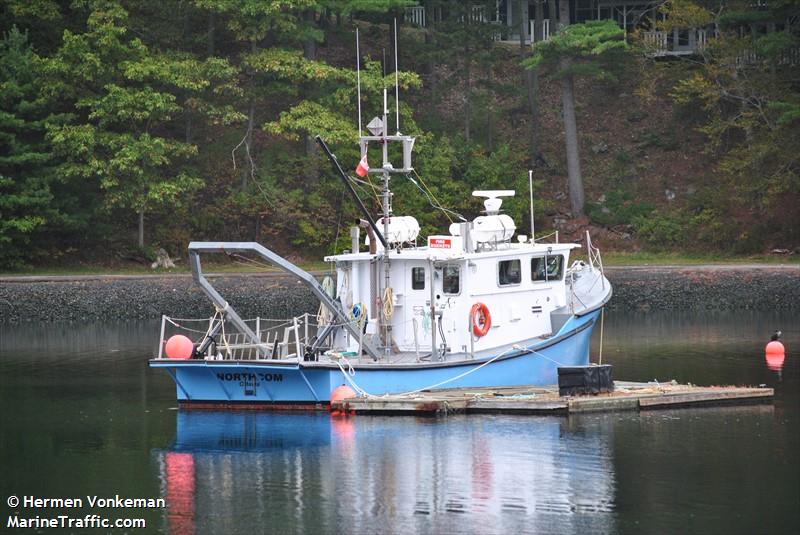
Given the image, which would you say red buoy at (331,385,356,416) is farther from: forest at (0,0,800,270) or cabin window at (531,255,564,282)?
forest at (0,0,800,270)

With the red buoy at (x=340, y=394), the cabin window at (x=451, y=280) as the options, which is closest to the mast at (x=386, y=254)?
the cabin window at (x=451, y=280)

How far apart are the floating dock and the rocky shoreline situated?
50.8ft

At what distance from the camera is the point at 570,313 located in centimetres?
2502

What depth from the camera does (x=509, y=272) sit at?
24.8 meters

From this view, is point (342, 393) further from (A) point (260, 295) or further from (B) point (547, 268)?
(A) point (260, 295)

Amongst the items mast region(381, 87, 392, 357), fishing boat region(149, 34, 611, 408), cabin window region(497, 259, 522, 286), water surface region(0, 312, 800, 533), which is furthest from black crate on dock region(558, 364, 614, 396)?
mast region(381, 87, 392, 357)

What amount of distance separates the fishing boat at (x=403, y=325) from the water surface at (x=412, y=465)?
717 mm

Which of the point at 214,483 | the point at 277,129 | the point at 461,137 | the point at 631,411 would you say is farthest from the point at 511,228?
the point at 461,137

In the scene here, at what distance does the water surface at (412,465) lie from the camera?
16.8 meters

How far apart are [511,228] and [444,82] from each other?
24.1 meters

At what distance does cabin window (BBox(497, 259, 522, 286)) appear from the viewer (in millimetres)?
24641

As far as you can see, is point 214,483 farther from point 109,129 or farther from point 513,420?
point 109,129

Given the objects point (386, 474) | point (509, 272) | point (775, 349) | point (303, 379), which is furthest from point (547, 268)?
point (386, 474)

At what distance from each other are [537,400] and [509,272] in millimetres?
3026
